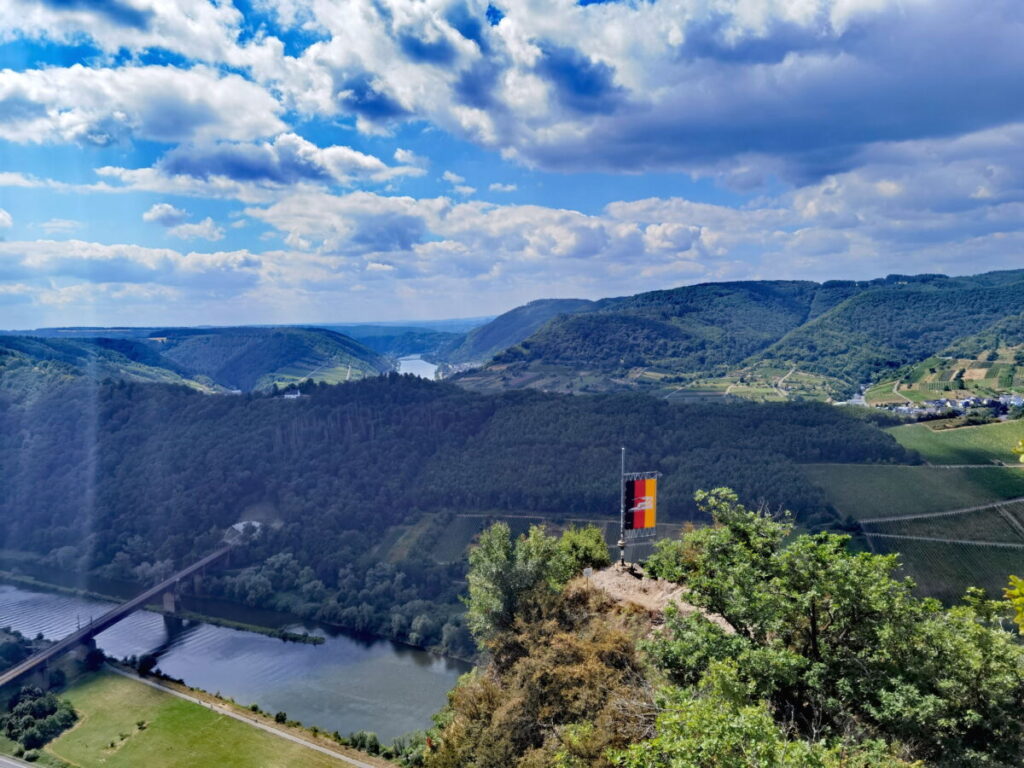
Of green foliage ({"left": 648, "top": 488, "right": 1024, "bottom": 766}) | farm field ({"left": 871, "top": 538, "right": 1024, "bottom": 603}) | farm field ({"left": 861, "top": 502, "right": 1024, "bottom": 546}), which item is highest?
green foliage ({"left": 648, "top": 488, "right": 1024, "bottom": 766})

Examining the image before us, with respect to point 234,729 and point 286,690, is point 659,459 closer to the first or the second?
point 286,690

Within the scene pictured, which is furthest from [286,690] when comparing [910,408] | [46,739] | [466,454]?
[910,408]

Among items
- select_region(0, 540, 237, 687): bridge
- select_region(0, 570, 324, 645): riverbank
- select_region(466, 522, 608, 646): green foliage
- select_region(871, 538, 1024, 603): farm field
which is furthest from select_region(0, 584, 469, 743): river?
select_region(871, 538, 1024, 603): farm field

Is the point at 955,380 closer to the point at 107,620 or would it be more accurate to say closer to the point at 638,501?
the point at 638,501

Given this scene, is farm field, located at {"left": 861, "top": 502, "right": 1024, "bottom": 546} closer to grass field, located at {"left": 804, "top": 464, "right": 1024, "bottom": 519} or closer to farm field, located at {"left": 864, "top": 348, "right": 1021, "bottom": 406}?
grass field, located at {"left": 804, "top": 464, "right": 1024, "bottom": 519}

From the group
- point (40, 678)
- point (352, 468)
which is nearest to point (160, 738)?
point (40, 678)

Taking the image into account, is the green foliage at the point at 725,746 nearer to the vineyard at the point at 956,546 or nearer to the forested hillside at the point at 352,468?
the forested hillside at the point at 352,468

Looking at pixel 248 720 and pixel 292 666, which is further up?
pixel 248 720
